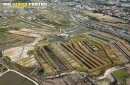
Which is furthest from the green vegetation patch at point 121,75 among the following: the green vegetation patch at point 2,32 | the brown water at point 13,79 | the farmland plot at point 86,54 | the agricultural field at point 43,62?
the green vegetation patch at point 2,32

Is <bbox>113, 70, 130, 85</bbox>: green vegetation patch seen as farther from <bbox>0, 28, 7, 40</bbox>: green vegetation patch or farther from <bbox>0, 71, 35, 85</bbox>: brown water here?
<bbox>0, 28, 7, 40</bbox>: green vegetation patch

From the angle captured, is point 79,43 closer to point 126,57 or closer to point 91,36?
point 91,36

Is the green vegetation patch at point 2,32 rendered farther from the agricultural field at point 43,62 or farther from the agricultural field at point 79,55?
the agricultural field at point 43,62

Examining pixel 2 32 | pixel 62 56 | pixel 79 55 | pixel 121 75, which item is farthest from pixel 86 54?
pixel 2 32

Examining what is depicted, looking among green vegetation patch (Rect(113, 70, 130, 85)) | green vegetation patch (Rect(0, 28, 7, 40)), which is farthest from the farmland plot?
green vegetation patch (Rect(0, 28, 7, 40))

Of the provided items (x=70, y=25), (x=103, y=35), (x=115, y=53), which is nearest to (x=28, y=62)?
(x=115, y=53)
